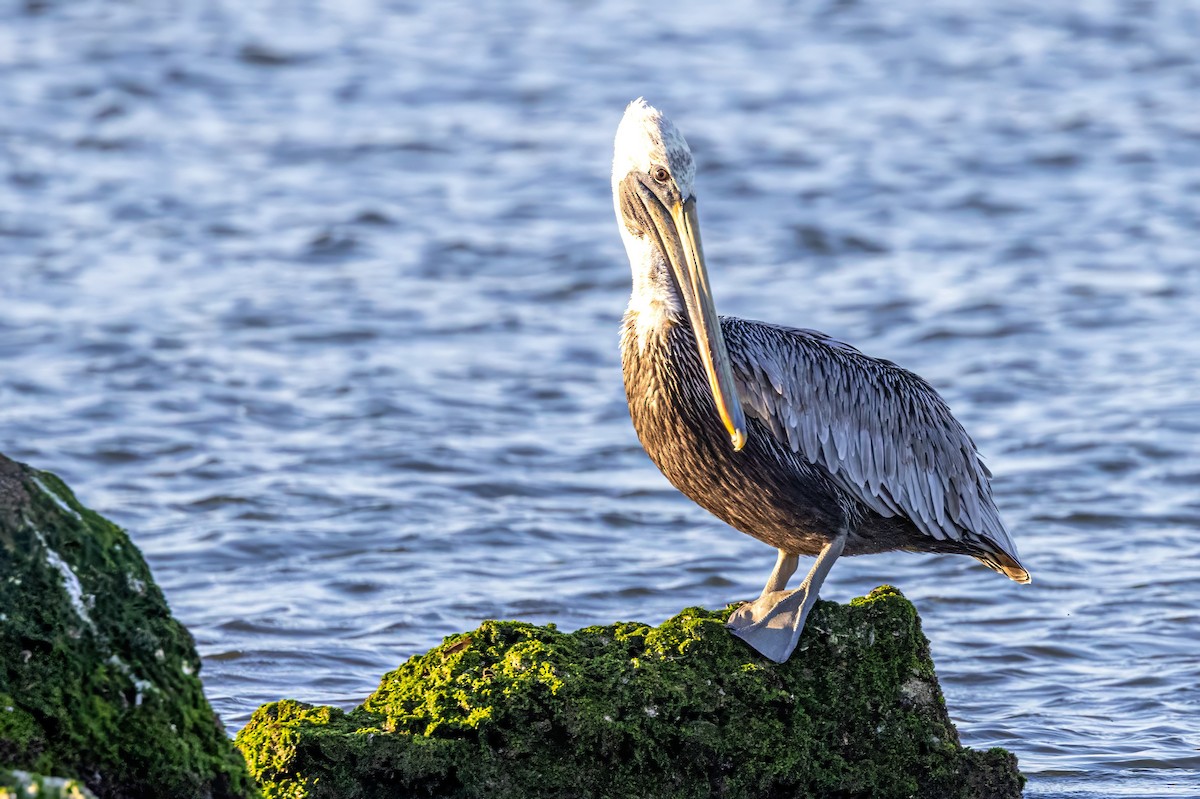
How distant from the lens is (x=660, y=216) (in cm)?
549

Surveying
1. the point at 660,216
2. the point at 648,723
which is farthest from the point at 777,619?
the point at 660,216

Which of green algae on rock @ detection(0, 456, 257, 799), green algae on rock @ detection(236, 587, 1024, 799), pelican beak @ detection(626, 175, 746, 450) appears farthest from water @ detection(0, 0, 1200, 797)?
green algae on rock @ detection(0, 456, 257, 799)

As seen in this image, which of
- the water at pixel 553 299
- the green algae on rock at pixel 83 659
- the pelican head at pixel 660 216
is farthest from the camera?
the water at pixel 553 299

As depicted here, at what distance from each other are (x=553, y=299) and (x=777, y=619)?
765 centimetres

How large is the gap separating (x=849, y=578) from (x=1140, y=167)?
8338 millimetres

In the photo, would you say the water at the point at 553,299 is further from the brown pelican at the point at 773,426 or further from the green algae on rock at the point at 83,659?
the green algae on rock at the point at 83,659

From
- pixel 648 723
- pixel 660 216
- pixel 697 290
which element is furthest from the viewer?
pixel 660 216

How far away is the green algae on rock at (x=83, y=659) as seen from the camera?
→ 12.2ft

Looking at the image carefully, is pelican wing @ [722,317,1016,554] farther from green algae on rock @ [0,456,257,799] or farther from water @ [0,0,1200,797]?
A: green algae on rock @ [0,456,257,799]

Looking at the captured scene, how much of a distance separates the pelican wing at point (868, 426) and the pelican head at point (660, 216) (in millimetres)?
243

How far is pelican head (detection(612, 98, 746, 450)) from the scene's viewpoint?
17.7 feet

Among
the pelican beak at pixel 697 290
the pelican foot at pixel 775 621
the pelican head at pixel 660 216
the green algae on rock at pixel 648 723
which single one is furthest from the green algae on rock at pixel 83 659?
the pelican head at pixel 660 216

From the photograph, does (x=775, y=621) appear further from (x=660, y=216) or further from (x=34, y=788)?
(x=34, y=788)

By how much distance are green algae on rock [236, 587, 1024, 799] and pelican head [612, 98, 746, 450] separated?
0.98 m
